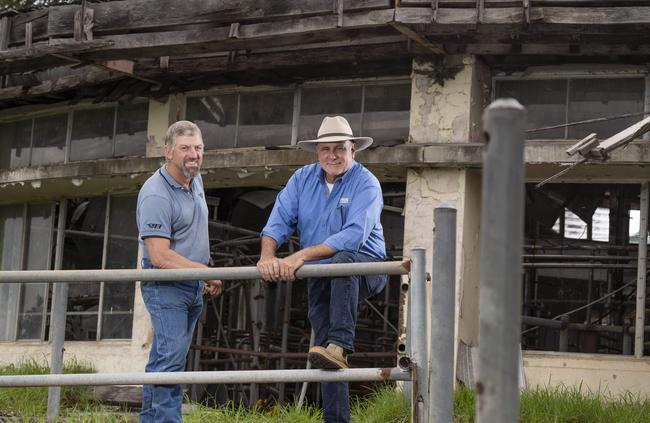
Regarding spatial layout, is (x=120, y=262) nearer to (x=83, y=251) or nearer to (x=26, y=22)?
(x=83, y=251)

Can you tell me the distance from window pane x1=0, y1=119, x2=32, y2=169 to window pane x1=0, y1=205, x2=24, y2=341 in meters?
0.72

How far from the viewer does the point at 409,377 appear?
493 cm

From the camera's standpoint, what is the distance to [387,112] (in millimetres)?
11227

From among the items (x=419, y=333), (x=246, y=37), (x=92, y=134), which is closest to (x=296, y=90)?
(x=246, y=37)

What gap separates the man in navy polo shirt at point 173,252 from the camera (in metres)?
5.84

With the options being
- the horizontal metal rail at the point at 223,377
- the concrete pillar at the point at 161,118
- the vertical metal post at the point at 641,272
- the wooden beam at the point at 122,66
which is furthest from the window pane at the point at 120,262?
the horizontal metal rail at the point at 223,377

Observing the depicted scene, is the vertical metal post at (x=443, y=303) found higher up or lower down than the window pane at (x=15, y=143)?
lower down

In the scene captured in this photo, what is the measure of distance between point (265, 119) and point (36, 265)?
13.4 ft

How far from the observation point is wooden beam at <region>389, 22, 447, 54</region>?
979cm

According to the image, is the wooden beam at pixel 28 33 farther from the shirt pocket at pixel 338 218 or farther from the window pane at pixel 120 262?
the shirt pocket at pixel 338 218

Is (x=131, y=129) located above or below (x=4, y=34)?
below

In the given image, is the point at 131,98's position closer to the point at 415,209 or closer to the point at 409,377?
the point at 415,209

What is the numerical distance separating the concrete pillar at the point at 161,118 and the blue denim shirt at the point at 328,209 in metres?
6.10

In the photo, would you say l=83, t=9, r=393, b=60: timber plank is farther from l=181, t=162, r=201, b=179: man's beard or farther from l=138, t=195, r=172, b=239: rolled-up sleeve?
l=138, t=195, r=172, b=239: rolled-up sleeve
